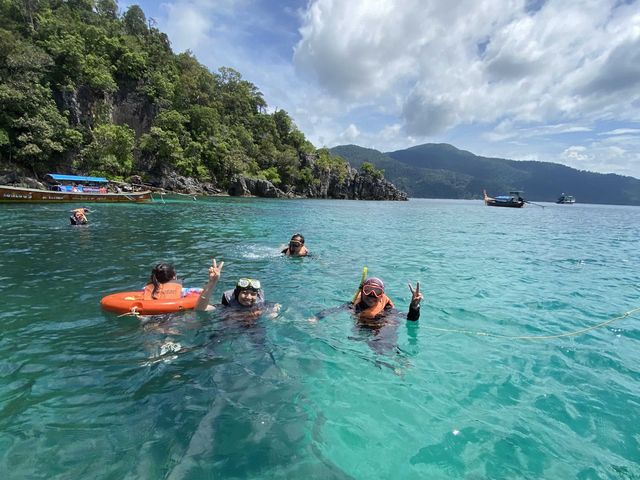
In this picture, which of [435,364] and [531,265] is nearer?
[435,364]

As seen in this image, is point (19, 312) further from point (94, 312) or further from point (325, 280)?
point (325, 280)

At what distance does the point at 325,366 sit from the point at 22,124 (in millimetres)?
60282

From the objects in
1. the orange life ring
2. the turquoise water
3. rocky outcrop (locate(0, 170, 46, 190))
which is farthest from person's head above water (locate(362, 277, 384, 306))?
rocky outcrop (locate(0, 170, 46, 190))

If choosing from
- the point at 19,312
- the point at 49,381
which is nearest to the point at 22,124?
the point at 19,312

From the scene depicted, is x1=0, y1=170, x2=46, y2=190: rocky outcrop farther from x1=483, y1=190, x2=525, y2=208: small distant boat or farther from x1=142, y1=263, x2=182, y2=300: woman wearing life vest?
x1=483, y1=190, x2=525, y2=208: small distant boat

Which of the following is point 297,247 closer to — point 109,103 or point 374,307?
point 374,307

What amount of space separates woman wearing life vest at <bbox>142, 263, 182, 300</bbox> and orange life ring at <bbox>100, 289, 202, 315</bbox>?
0.10 metres

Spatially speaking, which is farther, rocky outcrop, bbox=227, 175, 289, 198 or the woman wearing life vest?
rocky outcrop, bbox=227, 175, 289, 198

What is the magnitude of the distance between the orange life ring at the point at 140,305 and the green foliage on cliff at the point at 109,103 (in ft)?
177

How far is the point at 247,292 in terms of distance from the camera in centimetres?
685

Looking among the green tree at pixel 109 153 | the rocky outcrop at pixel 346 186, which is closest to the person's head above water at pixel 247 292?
the green tree at pixel 109 153

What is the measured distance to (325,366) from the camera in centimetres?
543

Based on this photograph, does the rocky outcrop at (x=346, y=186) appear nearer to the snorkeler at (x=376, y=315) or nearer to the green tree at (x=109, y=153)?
the green tree at (x=109, y=153)

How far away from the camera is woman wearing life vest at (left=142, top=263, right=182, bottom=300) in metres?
6.80
